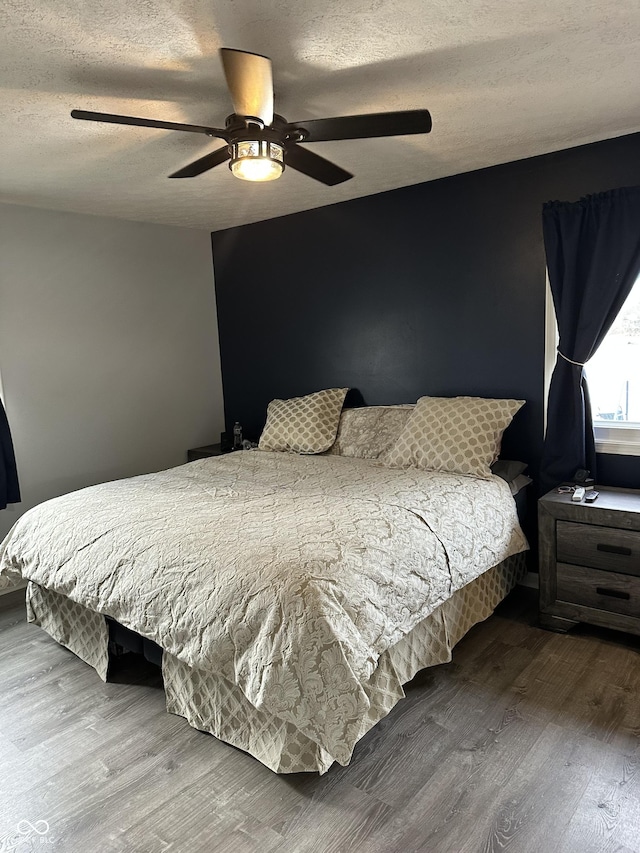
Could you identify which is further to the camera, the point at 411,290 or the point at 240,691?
the point at 411,290

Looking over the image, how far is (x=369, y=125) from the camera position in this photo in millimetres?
1940

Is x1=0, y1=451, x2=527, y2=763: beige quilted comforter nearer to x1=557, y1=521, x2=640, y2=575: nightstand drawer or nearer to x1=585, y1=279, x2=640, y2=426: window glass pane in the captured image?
x1=557, y1=521, x2=640, y2=575: nightstand drawer

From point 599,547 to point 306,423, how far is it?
6.03ft

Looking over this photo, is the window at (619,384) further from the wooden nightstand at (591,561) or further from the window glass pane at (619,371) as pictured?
the wooden nightstand at (591,561)

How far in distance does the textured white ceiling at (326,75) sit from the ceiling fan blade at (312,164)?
6.8 inches

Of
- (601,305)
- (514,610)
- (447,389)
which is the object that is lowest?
(514,610)

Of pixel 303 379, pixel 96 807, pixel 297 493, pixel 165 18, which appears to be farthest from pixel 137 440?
pixel 165 18

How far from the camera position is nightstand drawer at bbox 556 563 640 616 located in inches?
98.7

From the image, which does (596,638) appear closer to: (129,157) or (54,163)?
(129,157)

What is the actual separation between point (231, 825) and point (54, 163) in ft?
9.50

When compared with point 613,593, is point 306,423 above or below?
above

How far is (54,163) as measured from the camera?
280 centimetres

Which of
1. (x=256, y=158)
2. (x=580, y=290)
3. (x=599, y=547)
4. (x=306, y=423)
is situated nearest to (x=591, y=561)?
(x=599, y=547)

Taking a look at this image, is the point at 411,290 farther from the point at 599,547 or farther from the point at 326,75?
the point at 599,547
